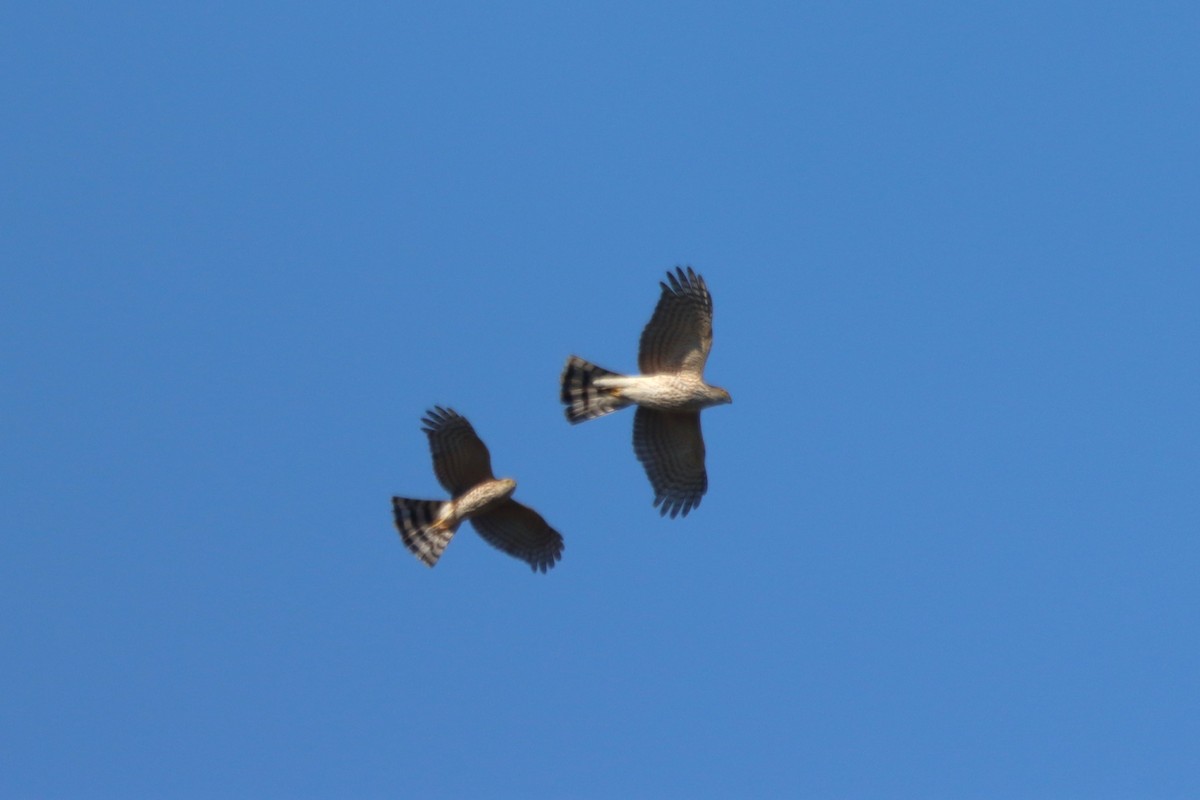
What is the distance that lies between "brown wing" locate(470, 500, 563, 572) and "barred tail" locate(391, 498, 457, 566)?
529 millimetres

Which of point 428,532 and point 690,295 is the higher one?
point 690,295

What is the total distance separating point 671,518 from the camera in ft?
89.1

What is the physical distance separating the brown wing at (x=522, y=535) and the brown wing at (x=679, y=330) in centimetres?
264

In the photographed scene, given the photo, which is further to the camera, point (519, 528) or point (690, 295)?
point (519, 528)

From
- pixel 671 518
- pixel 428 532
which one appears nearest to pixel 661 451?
pixel 671 518

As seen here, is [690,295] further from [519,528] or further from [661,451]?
[519,528]

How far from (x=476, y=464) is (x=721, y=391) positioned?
3185mm

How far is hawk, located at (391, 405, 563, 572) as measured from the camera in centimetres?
2641

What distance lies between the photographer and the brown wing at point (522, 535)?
27328 mm

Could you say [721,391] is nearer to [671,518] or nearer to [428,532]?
[671,518]

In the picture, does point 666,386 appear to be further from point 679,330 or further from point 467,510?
point 467,510

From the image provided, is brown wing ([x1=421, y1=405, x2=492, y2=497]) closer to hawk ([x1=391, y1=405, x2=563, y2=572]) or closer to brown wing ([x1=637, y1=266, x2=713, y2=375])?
hawk ([x1=391, y1=405, x2=563, y2=572])

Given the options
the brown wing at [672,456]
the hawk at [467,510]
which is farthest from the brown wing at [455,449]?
the brown wing at [672,456]

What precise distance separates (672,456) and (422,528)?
3.32 m
